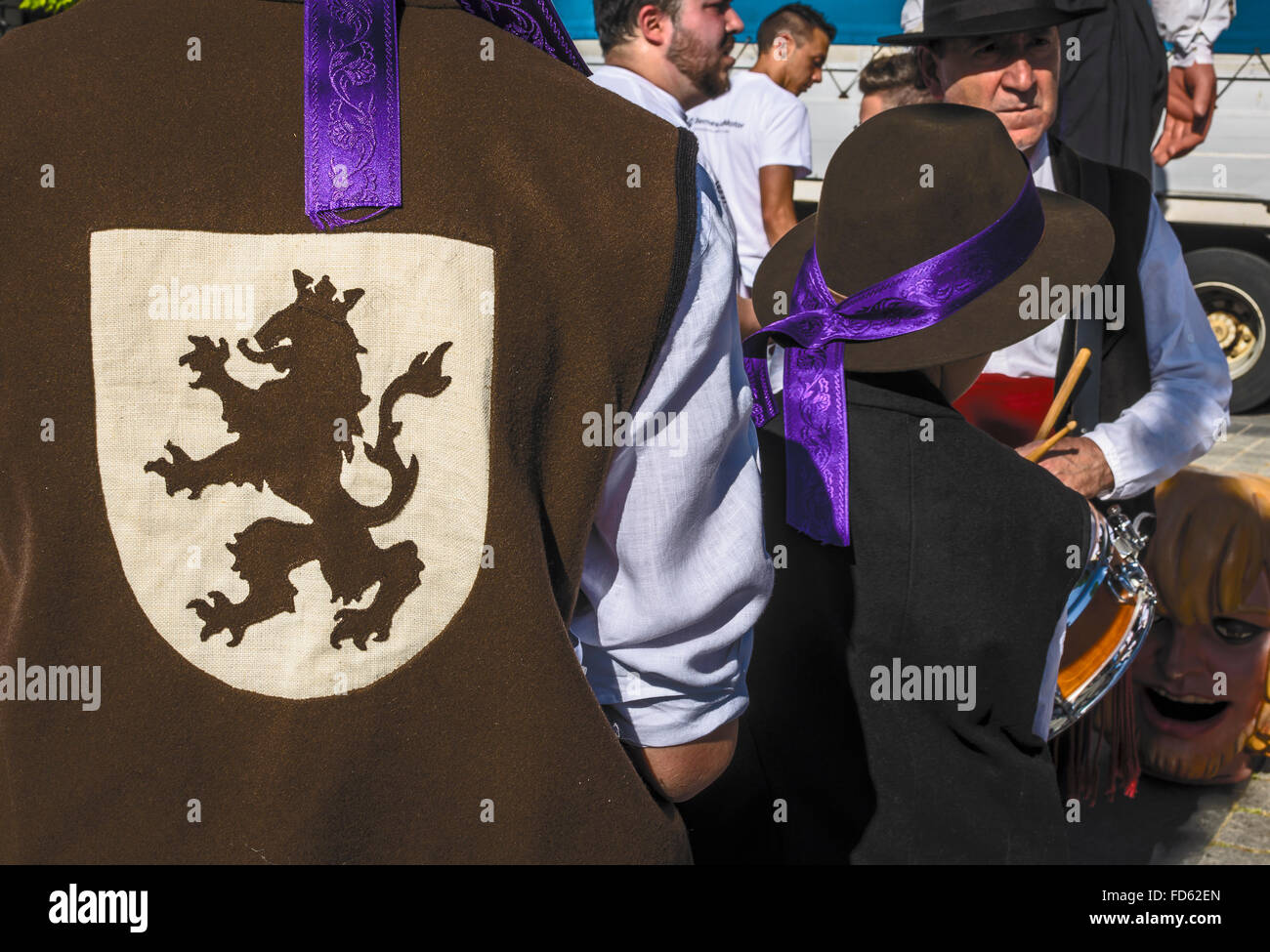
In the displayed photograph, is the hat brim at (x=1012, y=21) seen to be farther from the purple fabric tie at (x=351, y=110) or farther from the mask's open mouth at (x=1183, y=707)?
the purple fabric tie at (x=351, y=110)

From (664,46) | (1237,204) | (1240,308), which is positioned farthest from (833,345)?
(1240,308)

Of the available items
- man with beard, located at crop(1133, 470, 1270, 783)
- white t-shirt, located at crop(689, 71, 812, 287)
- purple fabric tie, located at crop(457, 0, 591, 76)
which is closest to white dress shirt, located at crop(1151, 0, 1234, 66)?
white t-shirt, located at crop(689, 71, 812, 287)

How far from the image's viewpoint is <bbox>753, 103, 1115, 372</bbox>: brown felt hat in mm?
1818

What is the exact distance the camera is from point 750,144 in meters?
5.40

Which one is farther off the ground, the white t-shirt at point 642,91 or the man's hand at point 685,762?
the white t-shirt at point 642,91

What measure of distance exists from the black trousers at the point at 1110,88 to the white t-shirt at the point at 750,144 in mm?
1337

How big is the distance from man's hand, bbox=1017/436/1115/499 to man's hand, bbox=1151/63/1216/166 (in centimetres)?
323

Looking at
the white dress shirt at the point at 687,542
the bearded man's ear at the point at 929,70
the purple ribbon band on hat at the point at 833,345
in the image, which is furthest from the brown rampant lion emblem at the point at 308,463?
the bearded man's ear at the point at 929,70

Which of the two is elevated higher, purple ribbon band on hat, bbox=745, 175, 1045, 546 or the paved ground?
purple ribbon band on hat, bbox=745, 175, 1045, 546

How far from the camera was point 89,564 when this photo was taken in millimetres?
1197

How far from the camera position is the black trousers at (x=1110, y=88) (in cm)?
424

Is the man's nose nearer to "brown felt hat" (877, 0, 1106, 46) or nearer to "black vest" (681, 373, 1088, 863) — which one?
"brown felt hat" (877, 0, 1106, 46)

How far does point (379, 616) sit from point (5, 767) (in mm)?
438

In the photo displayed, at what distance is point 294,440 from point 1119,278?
211 centimetres
